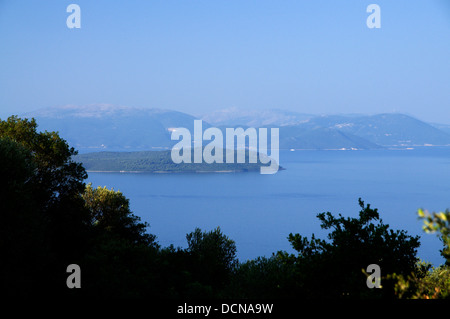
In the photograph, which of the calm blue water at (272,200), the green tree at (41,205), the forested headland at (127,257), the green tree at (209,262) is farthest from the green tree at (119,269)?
the calm blue water at (272,200)

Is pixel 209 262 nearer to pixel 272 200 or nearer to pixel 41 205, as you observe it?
pixel 41 205

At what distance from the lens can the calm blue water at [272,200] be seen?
86.3 m

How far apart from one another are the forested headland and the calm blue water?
49.0 m

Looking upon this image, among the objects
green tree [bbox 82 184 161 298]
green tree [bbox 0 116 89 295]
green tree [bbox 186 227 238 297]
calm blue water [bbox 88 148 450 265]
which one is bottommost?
calm blue water [bbox 88 148 450 265]

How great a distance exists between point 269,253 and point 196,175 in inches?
4502

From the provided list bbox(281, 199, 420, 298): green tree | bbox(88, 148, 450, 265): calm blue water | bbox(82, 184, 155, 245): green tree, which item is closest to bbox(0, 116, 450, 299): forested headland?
bbox(281, 199, 420, 298): green tree

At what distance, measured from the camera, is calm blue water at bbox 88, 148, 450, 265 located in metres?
86.3

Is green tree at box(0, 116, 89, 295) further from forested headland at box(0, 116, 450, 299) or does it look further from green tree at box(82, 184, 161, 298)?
green tree at box(82, 184, 161, 298)

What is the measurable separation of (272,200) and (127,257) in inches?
4303

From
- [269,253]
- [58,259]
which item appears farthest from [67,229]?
[269,253]

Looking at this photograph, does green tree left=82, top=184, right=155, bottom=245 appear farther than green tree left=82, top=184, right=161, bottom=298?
Yes

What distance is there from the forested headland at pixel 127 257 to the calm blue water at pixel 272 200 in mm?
48951

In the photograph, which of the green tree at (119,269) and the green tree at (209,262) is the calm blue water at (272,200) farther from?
the green tree at (119,269)

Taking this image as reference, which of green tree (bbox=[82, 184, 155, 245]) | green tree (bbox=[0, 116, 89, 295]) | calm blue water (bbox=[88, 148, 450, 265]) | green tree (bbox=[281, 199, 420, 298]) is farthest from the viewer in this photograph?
calm blue water (bbox=[88, 148, 450, 265])
